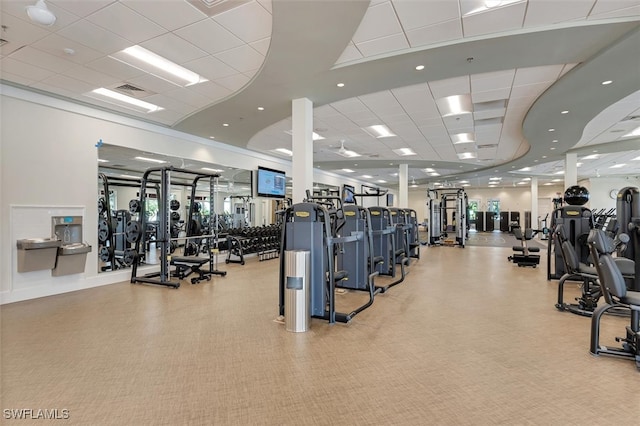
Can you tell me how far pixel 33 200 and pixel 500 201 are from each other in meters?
25.7

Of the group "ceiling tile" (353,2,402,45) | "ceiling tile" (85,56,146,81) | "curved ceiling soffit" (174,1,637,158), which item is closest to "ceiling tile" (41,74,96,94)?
"ceiling tile" (85,56,146,81)

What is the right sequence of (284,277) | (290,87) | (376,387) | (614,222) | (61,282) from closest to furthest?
(376,387)
(284,277)
(614,222)
(290,87)
(61,282)

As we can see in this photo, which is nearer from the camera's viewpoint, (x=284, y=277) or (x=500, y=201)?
(x=284, y=277)

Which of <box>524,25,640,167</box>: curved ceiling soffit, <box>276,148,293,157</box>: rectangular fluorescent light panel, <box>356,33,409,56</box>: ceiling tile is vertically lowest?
<box>276,148,293,157</box>: rectangular fluorescent light panel

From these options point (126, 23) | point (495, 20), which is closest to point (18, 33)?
point (126, 23)

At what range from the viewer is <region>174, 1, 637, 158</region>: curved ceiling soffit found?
11.3ft

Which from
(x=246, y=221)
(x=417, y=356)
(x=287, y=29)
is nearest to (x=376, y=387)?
(x=417, y=356)

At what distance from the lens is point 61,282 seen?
18.3 feet

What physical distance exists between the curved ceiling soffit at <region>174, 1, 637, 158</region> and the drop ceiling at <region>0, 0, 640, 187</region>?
2cm

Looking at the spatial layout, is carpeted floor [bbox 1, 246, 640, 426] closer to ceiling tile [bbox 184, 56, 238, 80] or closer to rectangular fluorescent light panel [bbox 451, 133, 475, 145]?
ceiling tile [bbox 184, 56, 238, 80]

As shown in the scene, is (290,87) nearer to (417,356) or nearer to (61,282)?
(417,356)

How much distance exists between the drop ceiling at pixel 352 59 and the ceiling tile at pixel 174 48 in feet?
0.08

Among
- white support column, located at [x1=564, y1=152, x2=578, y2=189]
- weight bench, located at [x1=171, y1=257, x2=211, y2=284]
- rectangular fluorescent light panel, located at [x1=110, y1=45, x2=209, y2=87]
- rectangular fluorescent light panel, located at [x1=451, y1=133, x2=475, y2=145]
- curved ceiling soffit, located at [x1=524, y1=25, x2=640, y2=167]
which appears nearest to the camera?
curved ceiling soffit, located at [x1=524, y1=25, x2=640, y2=167]

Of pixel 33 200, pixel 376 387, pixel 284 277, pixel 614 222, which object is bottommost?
pixel 376 387
